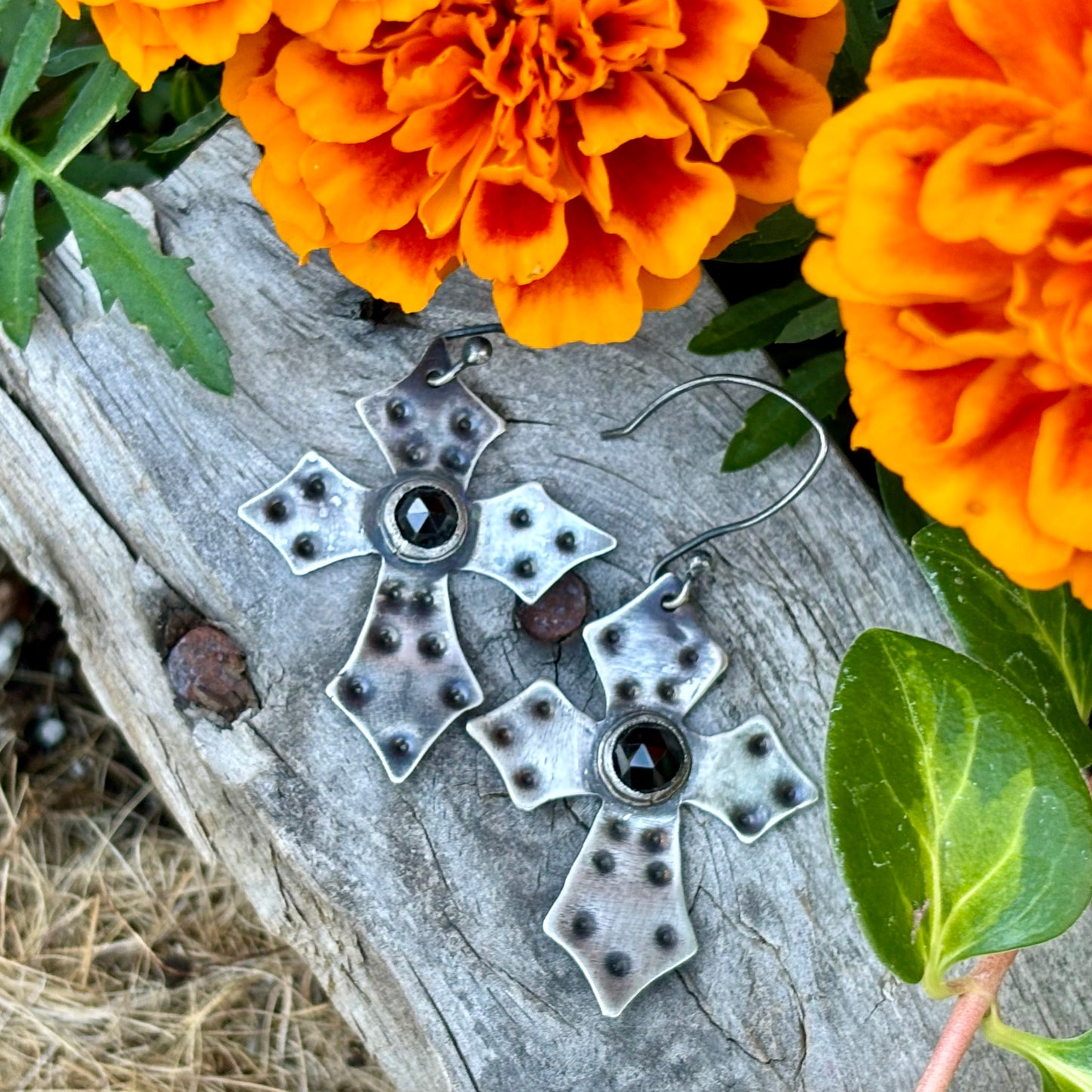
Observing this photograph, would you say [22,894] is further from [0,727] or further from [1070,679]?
[1070,679]

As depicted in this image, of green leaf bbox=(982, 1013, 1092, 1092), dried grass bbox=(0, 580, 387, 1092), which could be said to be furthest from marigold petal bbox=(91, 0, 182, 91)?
dried grass bbox=(0, 580, 387, 1092)

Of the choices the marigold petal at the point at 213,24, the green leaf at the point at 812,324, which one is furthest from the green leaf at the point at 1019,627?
the marigold petal at the point at 213,24

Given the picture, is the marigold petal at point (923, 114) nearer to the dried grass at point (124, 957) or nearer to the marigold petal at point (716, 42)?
the marigold petal at point (716, 42)

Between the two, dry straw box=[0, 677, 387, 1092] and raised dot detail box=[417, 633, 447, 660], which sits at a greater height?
raised dot detail box=[417, 633, 447, 660]

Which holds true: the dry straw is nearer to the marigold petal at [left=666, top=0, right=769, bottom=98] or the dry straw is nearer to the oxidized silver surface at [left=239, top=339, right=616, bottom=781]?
the oxidized silver surface at [left=239, top=339, right=616, bottom=781]

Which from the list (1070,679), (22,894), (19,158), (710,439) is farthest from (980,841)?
(22,894)

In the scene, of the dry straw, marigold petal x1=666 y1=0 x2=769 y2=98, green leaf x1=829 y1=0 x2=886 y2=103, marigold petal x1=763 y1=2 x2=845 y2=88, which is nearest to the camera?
marigold petal x1=666 y1=0 x2=769 y2=98
